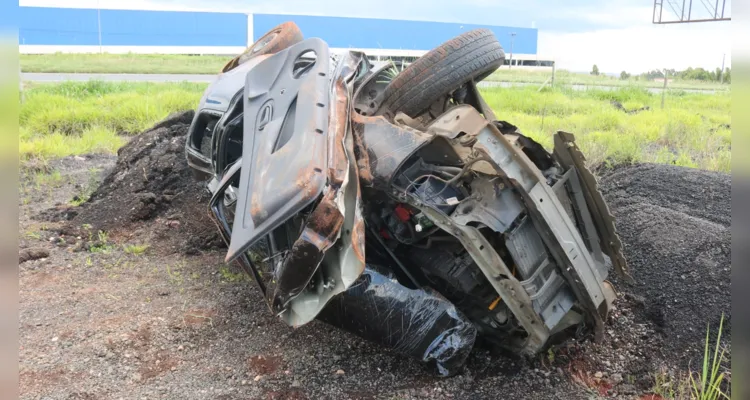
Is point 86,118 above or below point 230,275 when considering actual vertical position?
above

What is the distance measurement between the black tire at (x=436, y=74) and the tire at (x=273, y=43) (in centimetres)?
154

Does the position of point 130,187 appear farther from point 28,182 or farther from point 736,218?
point 736,218

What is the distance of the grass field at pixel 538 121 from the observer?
712 cm

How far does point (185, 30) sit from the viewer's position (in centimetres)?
3697

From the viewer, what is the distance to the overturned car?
2.65m

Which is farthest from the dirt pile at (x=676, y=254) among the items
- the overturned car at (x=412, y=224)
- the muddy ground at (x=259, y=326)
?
the overturned car at (x=412, y=224)

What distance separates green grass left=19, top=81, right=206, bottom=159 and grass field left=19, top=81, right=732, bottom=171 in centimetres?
1

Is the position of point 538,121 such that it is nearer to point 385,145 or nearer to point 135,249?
point 135,249

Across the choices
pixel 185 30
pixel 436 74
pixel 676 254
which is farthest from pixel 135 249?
pixel 185 30

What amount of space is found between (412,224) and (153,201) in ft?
11.3

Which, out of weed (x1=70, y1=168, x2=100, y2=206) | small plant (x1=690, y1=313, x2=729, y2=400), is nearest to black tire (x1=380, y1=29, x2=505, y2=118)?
small plant (x1=690, y1=313, x2=729, y2=400)

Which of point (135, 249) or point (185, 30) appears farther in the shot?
point (185, 30)

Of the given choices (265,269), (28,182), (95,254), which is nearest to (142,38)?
(28,182)

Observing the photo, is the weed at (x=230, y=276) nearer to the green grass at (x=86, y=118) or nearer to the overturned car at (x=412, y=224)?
the overturned car at (x=412, y=224)
